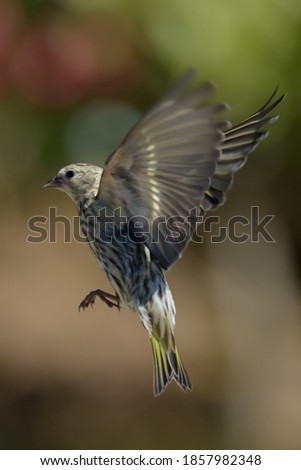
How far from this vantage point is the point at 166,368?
5.46ft

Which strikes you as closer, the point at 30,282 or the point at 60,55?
the point at 60,55

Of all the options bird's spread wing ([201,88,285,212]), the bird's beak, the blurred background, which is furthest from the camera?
the blurred background

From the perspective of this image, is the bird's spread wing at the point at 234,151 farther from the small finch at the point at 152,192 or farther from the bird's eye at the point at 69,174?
the bird's eye at the point at 69,174

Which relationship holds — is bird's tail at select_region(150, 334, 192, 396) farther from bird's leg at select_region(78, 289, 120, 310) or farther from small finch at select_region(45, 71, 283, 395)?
bird's leg at select_region(78, 289, 120, 310)

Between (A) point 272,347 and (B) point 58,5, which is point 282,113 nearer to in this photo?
(B) point 58,5

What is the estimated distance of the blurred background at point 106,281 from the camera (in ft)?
10.9

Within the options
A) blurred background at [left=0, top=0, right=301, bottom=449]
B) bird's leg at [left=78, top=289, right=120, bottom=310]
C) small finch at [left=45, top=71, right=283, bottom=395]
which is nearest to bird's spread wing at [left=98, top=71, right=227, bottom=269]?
small finch at [left=45, top=71, right=283, bottom=395]

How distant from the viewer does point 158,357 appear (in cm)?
171

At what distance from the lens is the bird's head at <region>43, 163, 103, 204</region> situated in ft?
4.85

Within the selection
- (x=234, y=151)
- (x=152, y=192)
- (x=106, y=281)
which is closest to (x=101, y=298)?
(x=152, y=192)

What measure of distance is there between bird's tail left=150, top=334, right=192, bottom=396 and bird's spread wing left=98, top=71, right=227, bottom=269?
0.22m

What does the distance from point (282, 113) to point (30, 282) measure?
9.77 feet
